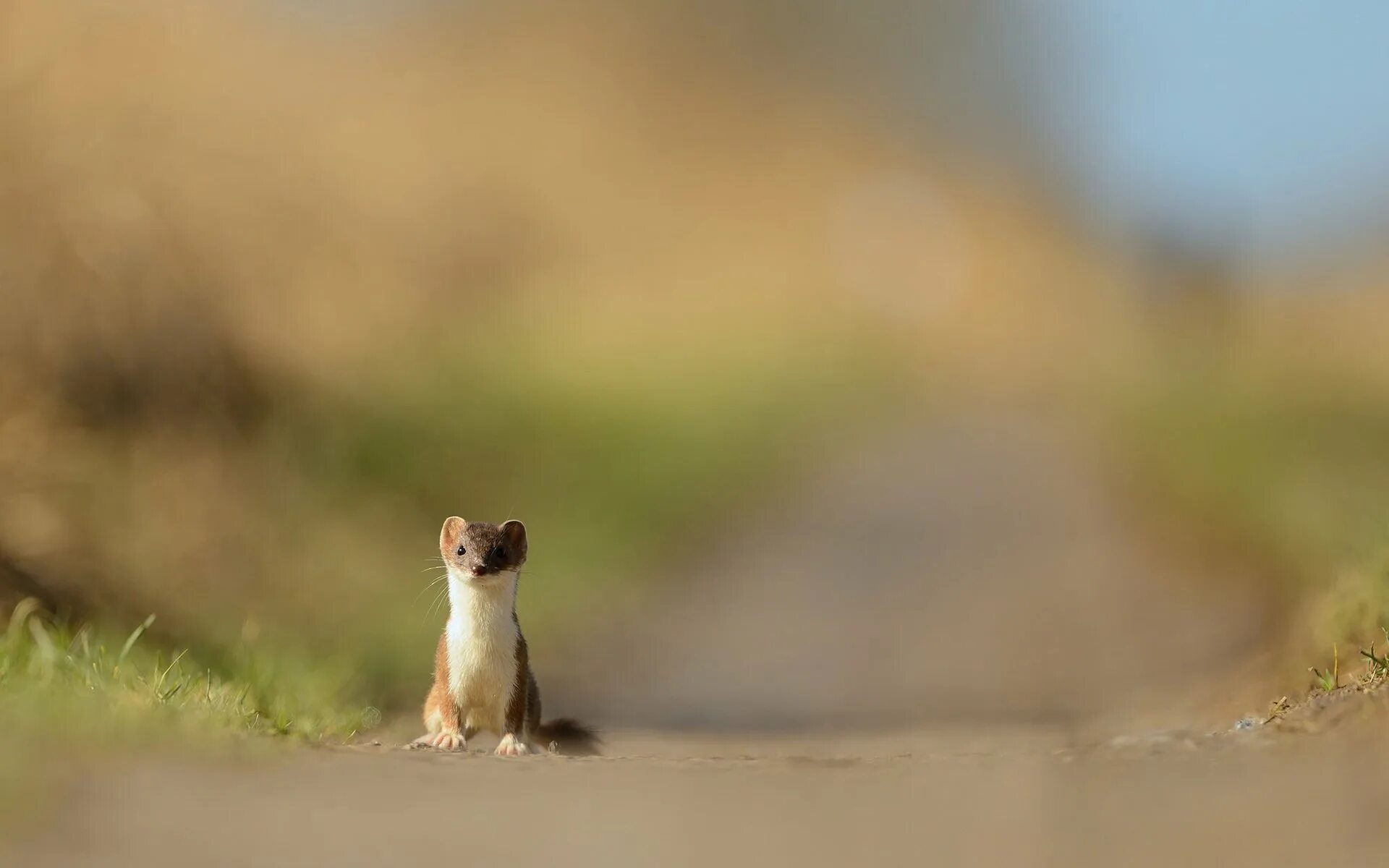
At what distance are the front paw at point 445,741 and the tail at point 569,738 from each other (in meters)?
0.66

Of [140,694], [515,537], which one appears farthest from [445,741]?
[140,694]

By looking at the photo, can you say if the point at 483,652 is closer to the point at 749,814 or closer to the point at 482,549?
the point at 482,549

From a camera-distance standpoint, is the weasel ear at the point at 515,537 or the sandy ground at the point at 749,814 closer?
the sandy ground at the point at 749,814

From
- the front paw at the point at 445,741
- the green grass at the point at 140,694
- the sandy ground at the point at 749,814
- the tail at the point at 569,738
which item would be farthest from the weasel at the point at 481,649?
the sandy ground at the point at 749,814

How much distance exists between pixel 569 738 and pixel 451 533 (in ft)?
4.04

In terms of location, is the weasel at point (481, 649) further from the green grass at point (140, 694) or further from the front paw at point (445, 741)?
the green grass at point (140, 694)

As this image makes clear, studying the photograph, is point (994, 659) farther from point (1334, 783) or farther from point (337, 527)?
point (1334, 783)

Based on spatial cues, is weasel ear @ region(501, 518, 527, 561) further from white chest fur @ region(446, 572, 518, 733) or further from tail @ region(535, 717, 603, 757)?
tail @ region(535, 717, 603, 757)

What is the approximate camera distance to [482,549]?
20.8 feet

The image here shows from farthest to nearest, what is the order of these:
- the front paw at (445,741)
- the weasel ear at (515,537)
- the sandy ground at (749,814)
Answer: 1. the weasel ear at (515,537)
2. the front paw at (445,741)
3. the sandy ground at (749,814)

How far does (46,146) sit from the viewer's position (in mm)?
9242

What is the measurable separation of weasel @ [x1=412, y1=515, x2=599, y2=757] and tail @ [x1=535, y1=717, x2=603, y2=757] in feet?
1.04

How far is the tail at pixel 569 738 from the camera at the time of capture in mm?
6867

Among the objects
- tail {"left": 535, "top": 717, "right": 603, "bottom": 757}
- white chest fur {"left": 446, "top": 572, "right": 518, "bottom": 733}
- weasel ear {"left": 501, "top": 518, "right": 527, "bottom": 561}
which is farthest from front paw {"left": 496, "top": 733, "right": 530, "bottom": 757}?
weasel ear {"left": 501, "top": 518, "right": 527, "bottom": 561}
